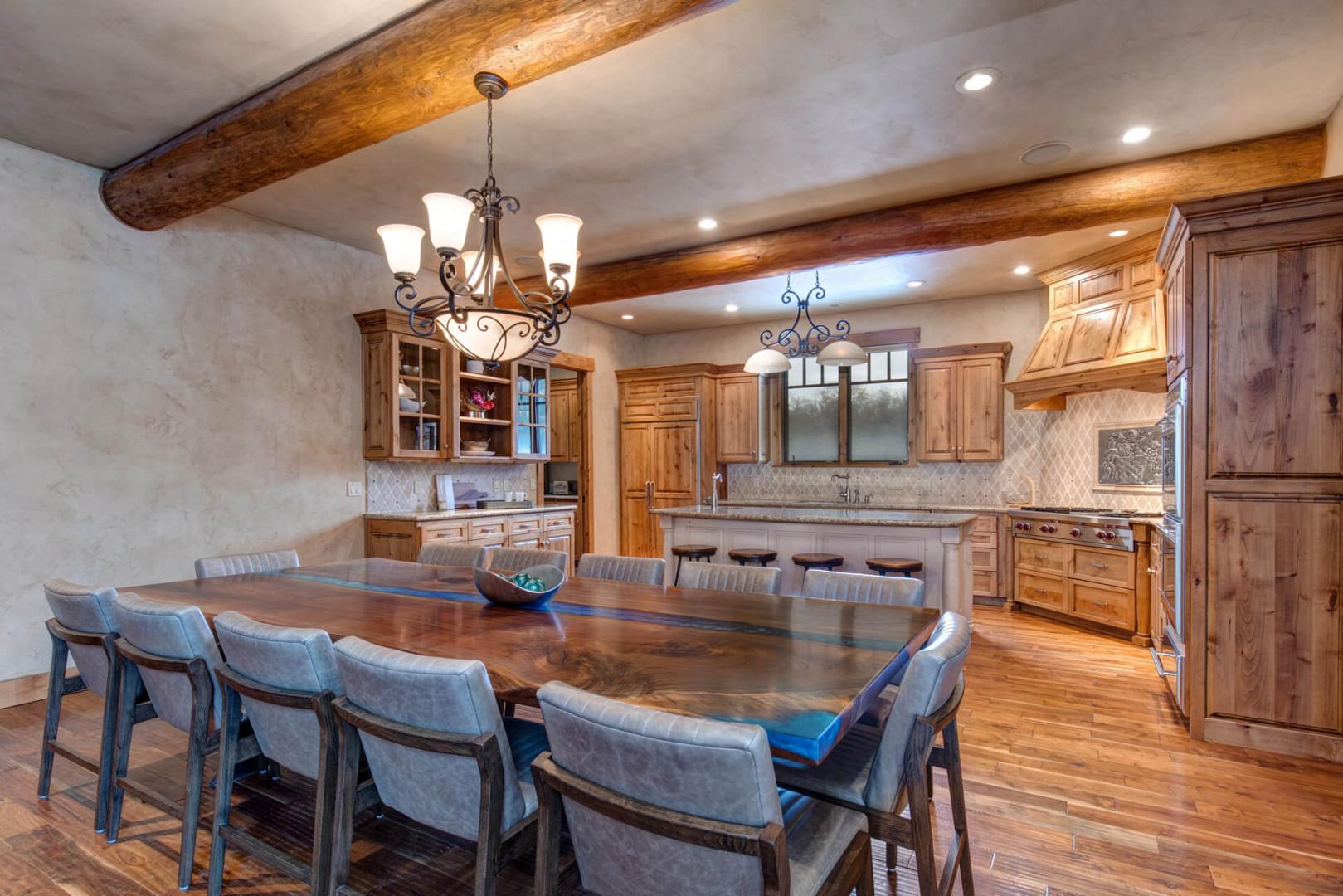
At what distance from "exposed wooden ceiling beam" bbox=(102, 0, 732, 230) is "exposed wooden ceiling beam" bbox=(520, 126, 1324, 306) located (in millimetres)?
2483

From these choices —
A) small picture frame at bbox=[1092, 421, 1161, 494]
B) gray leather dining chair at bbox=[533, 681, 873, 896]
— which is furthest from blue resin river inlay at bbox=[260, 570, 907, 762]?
small picture frame at bbox=[1092, 421, 1161, 494]

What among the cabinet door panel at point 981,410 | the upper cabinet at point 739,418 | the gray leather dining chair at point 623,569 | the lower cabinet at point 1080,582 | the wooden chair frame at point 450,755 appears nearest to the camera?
the wooden chair frame at point 450,755

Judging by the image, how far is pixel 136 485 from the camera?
12.8 feet

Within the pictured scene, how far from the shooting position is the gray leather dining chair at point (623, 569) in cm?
300

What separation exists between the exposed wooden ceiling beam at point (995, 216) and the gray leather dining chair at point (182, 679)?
3.84m

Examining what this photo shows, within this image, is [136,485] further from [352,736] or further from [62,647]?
[352,736]

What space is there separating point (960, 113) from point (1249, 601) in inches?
99.8

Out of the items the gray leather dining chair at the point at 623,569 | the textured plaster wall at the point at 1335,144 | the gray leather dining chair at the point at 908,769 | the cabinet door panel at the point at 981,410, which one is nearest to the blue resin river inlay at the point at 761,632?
the gray leather dining chair at the point at 908,769

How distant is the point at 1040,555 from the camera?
5.42 meters

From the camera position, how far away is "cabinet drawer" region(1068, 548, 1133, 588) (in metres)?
4.70

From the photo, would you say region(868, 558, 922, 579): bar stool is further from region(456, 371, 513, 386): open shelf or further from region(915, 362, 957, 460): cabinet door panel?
region(456, 371, 513, 386): open shelf

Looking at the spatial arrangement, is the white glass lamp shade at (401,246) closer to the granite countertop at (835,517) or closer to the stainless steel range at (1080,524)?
the granite countertop at (835,517)

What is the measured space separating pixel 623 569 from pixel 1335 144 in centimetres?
385

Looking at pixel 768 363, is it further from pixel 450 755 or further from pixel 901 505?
pixel 450 755
